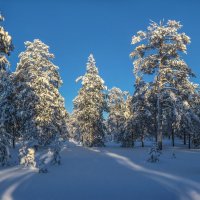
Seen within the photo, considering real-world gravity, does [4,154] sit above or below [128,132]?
below

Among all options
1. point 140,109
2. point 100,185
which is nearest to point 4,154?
point 100,185

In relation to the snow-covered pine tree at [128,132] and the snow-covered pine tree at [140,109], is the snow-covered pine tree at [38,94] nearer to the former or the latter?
the snow-covered pine tree at [140,109]

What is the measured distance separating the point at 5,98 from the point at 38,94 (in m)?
15.1

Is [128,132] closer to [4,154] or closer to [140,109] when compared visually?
[140,109]

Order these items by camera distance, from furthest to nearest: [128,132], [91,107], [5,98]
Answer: [91,107] → [128,132] → [5,98]

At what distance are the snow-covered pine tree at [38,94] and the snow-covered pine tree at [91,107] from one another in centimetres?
708

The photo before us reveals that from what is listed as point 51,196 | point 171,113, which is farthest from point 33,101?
point 51,196

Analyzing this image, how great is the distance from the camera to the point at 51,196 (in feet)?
Result: 34.3

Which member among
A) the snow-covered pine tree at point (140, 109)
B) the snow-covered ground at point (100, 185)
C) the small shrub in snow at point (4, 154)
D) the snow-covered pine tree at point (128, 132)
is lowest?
the snow-covered ground at point (100, 185)

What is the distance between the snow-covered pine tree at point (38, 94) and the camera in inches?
1373

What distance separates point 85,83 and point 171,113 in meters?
17.3

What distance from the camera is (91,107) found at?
45781mm

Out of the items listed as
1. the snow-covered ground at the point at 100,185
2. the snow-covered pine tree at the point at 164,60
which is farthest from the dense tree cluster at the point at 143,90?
the snow-covered ground at the point at 100,185

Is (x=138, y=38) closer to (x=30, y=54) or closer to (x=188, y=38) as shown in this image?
(x=188, y=38)
